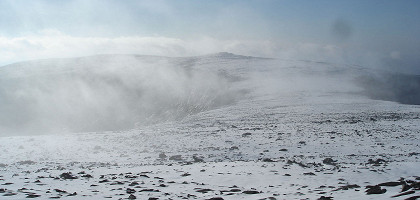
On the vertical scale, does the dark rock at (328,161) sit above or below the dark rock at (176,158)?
below

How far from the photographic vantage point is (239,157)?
21641 millimetres

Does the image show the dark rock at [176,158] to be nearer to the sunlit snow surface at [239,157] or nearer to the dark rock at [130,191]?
the sunlit snow surface at [239,157]

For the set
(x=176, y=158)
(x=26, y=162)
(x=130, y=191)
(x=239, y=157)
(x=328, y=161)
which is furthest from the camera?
(x=239, y=157)

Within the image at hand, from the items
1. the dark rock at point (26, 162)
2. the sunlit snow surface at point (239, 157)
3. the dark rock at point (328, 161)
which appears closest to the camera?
the sunlit snow surface at point (239, 157)

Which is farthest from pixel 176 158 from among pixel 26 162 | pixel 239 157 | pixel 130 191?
pixel 26 162

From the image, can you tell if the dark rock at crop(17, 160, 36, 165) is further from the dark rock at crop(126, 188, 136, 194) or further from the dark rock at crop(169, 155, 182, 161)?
the dark rock at crop(126, 188, 136, 194)

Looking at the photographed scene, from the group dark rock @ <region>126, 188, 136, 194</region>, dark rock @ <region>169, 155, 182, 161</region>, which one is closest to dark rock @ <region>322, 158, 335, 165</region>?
dark rock @ <region>169, 155, 182, 161</region>

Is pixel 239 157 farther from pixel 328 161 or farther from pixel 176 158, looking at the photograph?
pixel 328 161

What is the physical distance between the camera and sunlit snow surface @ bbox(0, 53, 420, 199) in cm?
1262

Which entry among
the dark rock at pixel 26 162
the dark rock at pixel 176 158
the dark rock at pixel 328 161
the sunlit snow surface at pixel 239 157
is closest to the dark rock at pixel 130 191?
the sunlit snow surface at pixel 239 157

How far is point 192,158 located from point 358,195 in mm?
12016

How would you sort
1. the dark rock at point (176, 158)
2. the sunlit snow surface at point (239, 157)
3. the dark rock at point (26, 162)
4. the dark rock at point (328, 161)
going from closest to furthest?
the sunlit snow surface at point (239, 157), the dark rock at point (328, 161), the dark rock at point (26, 162), the dark rock at point (176, 158)

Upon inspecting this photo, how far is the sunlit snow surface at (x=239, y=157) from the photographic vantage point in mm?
12617

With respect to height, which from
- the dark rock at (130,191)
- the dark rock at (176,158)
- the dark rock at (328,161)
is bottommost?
the dark rock at (328,161)
